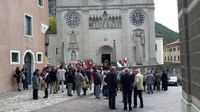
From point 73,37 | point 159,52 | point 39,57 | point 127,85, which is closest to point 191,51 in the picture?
point 127,85

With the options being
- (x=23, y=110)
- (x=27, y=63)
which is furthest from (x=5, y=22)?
(x=23, y=110)

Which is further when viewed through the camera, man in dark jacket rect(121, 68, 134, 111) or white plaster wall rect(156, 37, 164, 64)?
white plaster wall rect(156, 37, 164, 64)

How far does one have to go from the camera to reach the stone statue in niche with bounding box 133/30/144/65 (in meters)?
52.9

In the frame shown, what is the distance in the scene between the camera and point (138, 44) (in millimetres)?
53156

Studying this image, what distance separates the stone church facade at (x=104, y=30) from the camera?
2093 inches

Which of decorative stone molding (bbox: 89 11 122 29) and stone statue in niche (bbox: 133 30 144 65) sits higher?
decorative stone molding (bbox: 89 11 122 29)

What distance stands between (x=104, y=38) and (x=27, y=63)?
2795 centimetres

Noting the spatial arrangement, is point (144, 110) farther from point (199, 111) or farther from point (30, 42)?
point (30, 42)

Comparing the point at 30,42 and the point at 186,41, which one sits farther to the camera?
the point at 30,42

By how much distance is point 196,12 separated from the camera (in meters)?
6.87

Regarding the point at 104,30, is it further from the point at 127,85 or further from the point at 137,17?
the point at 127,85

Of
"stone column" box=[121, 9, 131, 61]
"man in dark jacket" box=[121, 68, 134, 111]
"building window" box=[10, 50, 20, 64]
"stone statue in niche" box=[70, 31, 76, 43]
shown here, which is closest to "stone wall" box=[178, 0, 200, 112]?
"man in dark jacket" box=[121, 68, 134, 111]

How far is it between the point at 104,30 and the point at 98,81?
34686 millimetres

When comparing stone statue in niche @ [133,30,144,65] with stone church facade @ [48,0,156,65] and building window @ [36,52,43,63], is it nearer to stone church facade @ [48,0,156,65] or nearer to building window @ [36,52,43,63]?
stone church facade @ [48,0,156,65]
